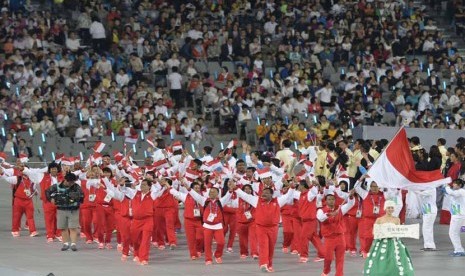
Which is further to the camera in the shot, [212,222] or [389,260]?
[212,222]

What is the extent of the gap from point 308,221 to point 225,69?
13763mm

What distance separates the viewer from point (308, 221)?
995 inches

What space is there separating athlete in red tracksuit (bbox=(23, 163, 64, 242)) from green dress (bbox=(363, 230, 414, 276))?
29.9 ft

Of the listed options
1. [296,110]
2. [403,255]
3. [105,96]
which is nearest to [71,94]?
[105,96]

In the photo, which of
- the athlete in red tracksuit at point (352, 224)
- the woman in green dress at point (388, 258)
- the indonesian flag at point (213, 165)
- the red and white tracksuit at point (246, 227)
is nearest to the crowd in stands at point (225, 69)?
the indonesian flag at point (213, 165)

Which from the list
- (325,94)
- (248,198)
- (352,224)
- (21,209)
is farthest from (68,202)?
(325,94)

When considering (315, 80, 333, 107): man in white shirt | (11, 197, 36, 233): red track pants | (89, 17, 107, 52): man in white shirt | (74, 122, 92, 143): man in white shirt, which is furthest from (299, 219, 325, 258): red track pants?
(89, 17, 107, 52): man in white shirt

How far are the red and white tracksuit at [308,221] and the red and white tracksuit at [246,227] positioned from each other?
85 cm

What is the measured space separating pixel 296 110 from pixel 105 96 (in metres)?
5.09

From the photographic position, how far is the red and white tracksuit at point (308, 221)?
25.1m

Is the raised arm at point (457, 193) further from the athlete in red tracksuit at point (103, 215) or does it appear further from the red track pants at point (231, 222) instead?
the athlete in red tracksuit at point (103, 215)

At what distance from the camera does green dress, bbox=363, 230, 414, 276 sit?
19.7 meters

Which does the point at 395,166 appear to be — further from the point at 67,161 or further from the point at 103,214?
the point at 67,161

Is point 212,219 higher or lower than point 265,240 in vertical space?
higher
